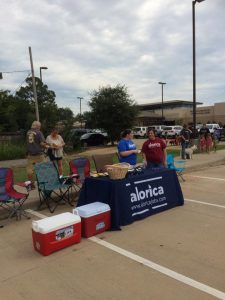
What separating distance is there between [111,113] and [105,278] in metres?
28.1

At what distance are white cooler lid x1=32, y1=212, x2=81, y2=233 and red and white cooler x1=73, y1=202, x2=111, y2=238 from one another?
25cm

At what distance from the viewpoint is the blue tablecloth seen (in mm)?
5559

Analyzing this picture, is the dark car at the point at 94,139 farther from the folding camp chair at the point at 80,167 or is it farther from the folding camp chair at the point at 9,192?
the folding camp chair at the point at 9,192

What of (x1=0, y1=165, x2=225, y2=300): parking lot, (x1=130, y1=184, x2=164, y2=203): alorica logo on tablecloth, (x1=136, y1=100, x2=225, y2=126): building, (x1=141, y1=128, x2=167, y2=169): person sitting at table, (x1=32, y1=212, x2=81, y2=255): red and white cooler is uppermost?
(x1=136, y1=100, x2=225, y2=126): building

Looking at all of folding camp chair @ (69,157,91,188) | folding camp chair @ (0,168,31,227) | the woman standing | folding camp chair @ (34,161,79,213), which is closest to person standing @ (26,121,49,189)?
the woman standing

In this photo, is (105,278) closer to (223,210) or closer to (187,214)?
(187,214)

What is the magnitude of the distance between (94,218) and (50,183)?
2.16 meters

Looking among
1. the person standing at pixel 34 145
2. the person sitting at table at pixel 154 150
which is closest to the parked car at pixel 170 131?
the person sitting at table at pixel 154 150

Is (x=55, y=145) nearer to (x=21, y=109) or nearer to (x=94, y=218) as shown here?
(x=94, y=218)

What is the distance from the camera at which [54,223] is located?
4.59m

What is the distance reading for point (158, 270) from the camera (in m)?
3.97

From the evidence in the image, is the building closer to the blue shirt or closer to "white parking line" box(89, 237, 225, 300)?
the blue shirt

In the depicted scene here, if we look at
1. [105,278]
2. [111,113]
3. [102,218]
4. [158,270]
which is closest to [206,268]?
[158,270]

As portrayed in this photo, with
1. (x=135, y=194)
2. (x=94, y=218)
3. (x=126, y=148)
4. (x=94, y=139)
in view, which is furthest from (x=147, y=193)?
(x=94, y=139)
